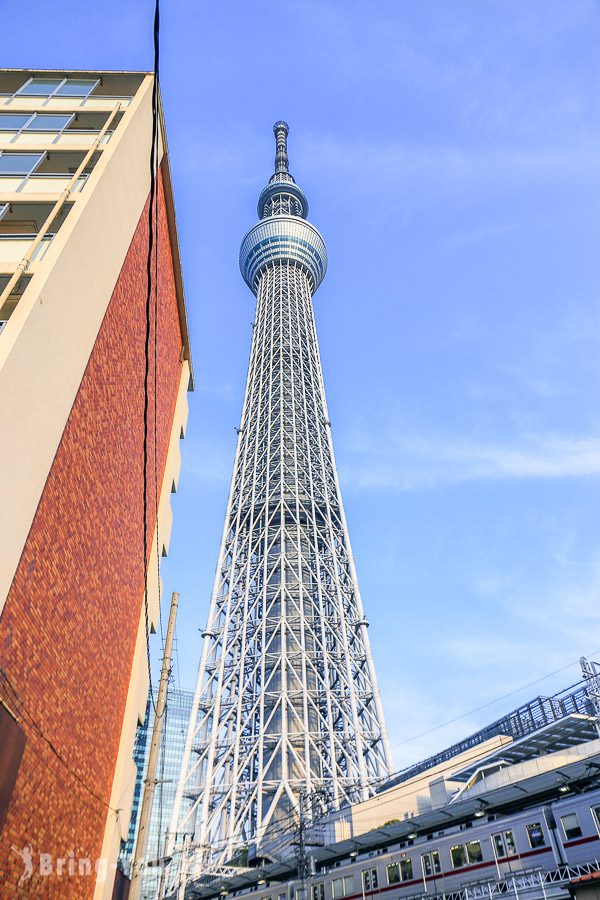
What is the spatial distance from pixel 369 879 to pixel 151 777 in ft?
70.1

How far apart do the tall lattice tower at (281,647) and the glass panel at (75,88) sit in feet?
127

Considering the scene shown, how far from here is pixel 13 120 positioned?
68.6ft

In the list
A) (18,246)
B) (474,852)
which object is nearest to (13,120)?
(18,246)

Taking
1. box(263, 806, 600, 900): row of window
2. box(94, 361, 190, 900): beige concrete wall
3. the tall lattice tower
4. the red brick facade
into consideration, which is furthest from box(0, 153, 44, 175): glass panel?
the tall lattice tower

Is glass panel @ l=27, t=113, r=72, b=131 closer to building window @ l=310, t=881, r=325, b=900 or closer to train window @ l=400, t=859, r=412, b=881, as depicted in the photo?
train window @ l=400, t=859, r=412, b=881

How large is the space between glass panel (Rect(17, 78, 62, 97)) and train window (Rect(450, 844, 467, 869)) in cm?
3364

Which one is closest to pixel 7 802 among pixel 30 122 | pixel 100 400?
pixel 100 400

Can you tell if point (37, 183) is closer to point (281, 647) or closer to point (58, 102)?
point (58, 102)

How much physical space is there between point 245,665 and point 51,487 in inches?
1870

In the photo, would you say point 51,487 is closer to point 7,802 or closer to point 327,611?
point 7,802

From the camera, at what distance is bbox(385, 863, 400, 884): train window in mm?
28913

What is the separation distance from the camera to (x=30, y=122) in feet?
68.7

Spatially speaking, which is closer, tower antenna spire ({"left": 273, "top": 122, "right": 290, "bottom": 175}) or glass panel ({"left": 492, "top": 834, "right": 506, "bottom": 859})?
glass panel ({"left": 492, "top": 834, "right": 506, "bottom": 859})

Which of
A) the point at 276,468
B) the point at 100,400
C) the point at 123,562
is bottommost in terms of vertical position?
the point at 123,562
